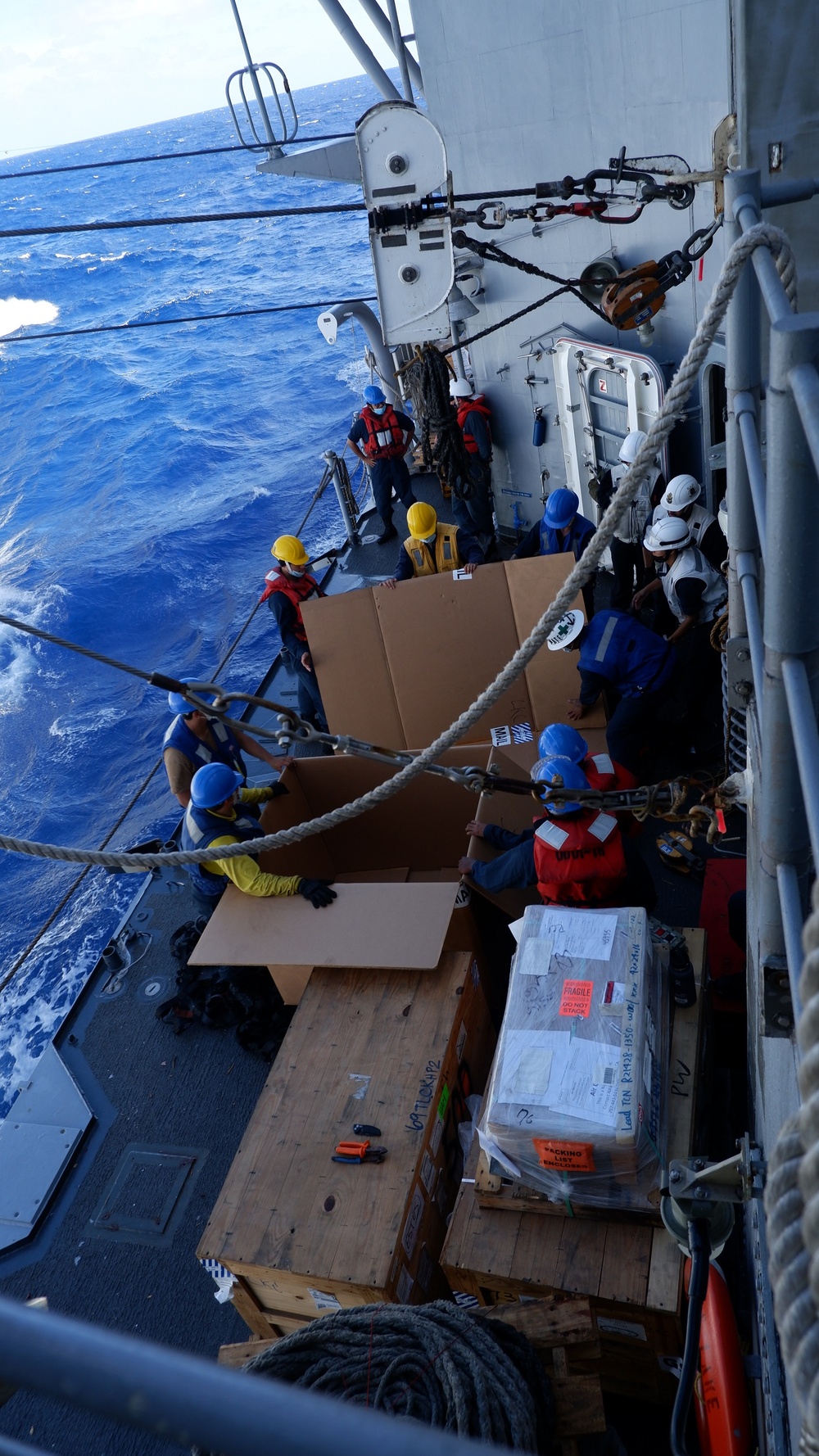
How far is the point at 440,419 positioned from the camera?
759 centimetres

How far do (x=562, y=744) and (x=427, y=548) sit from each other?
2949 mm

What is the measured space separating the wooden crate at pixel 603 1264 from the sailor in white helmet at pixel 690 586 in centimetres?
257

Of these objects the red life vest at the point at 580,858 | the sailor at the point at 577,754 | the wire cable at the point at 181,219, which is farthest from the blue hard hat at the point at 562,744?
the wire cable at the point at 181,219

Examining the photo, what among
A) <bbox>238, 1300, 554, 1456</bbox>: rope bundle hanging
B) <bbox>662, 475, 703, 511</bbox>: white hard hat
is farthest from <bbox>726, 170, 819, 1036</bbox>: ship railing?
<bbox>662, 475, 703, 511</bbox>: white hard hat

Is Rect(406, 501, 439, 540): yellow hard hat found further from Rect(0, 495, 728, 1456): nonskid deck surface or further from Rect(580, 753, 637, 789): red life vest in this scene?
Rect(580, 753, 637, 789): red life vest

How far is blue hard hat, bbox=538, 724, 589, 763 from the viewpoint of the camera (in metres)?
3.49

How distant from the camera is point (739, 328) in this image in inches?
72.4

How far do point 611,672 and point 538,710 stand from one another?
633 mm

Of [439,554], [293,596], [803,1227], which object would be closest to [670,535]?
[439,554]

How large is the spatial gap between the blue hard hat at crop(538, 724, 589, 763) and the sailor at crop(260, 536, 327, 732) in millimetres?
2563

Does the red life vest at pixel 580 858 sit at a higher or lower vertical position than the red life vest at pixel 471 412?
lower

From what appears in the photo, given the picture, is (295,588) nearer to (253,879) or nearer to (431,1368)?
(253,879)

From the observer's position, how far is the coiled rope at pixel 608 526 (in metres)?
1.40

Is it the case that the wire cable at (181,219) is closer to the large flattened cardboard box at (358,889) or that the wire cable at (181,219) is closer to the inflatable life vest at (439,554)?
the inflatable life vest at (439,554)
